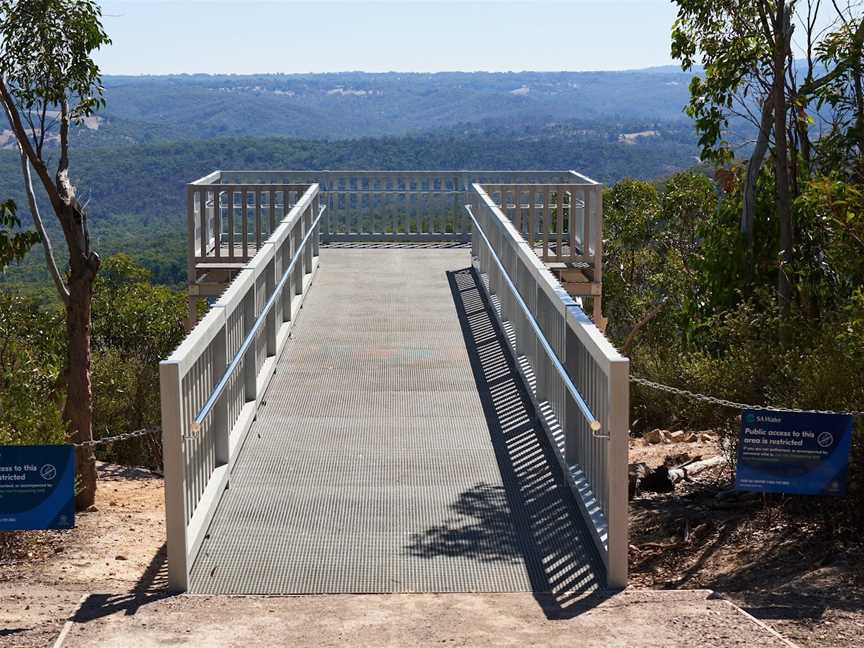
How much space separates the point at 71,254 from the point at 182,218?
5003 inches

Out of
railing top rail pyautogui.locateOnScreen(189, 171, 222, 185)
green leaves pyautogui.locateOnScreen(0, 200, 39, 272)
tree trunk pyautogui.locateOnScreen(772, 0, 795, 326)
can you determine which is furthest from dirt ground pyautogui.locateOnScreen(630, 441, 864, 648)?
railing top rail pyautogui.locateOnScreen(189, 171, 222, 185)

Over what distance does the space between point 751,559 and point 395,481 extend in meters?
2.33

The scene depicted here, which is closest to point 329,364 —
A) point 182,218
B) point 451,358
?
point 451,358

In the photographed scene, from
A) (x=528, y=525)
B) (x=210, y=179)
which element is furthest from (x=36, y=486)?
(x=210, y=179)

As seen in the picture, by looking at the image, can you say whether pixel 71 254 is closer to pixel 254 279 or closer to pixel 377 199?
pixel 254 279

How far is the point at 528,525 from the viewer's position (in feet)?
26.4

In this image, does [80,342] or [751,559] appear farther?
[80,342]

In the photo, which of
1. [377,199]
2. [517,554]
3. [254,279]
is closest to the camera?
[517,554]

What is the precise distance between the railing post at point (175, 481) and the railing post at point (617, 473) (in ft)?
7.06

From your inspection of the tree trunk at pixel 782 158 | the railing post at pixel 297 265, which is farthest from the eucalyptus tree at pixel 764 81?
the railing post at pixel 297 265

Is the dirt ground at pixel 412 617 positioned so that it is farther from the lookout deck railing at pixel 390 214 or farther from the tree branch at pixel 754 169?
the lookout deck railing at pixel 390 214

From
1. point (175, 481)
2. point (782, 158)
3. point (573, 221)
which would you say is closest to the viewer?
point (175, 481)

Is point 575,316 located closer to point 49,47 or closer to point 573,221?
point 49,47

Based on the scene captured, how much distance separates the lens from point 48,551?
8.89m
